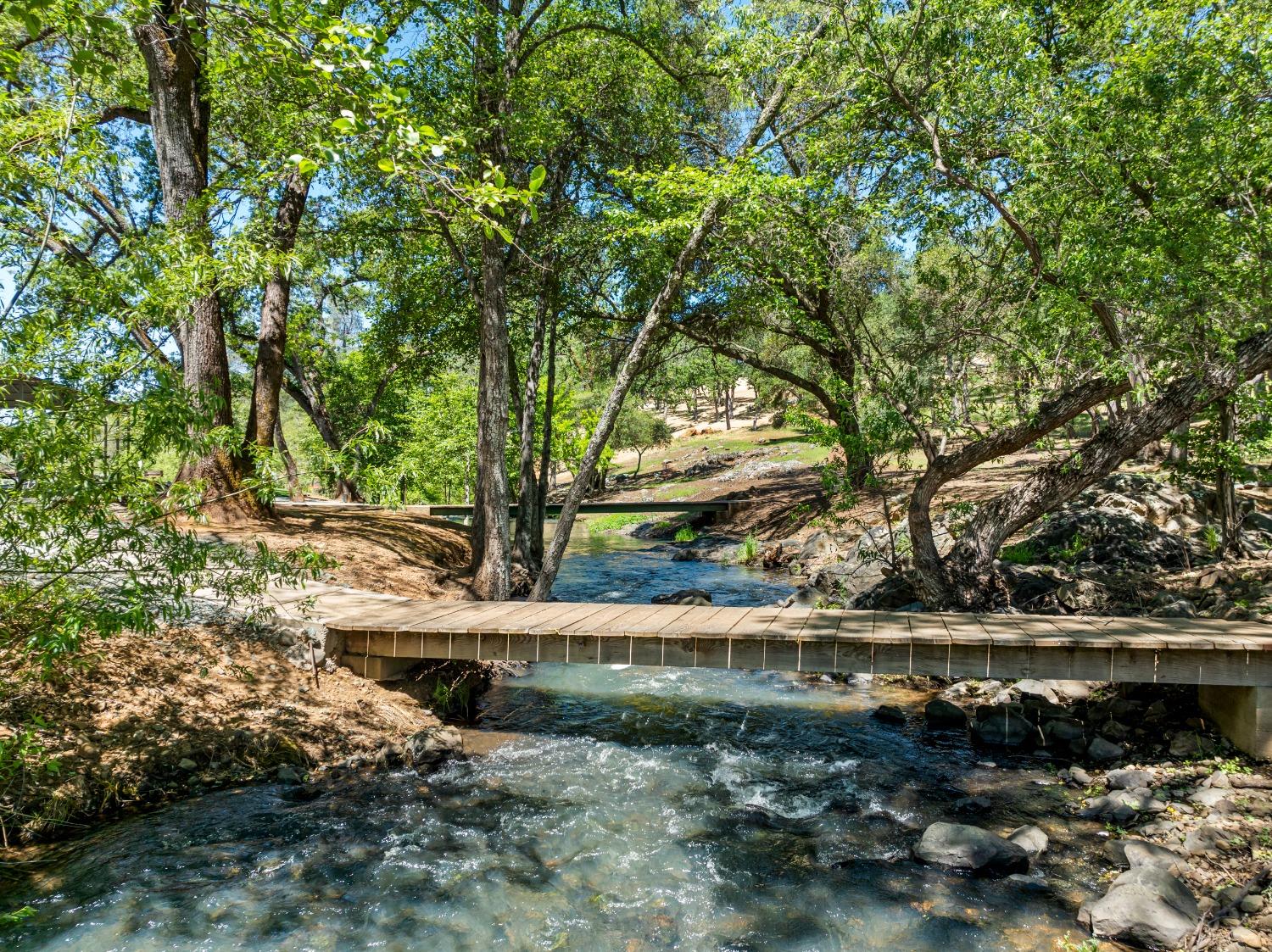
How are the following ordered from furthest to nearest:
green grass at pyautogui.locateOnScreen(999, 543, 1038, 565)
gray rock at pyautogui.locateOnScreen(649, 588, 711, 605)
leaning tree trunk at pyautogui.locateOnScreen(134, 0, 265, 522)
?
1. gray rock at pyautogui.locateOnScreen(649, 588, 711, 605)
2. green grass at pyautogui.locateOnScreen(999, 543, 1038, 565)
3. leaning tree trunk at pyautogui.locateOnScreen(134, 0, 265, 522)

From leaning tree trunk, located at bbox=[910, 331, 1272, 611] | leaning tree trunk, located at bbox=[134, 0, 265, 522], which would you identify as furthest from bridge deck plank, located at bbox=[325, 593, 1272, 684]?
leaning tree trunk, located at bbox=[134, 0, 265, 522]

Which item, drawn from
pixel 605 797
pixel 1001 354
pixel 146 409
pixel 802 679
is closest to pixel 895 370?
pixel 1001 354

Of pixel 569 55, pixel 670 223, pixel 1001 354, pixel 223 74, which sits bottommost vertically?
pixel 1001 354

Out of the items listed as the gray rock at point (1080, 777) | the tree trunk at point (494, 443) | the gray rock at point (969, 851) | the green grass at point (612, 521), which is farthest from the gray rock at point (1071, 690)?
the green grass at point (612, 521)

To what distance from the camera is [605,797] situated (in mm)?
5875

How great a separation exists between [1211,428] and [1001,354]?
9.90 feet

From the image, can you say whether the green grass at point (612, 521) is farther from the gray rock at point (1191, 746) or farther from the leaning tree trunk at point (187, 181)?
the gray rock at point (1191, 746)

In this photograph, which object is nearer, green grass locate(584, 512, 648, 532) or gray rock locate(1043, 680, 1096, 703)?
gray rock locate(1043, 680, 1096, 703)

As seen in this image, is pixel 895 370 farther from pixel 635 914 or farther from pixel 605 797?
pixel 635 914

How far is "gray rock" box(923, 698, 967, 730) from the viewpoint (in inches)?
288

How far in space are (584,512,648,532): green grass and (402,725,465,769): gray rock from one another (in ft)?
72.7

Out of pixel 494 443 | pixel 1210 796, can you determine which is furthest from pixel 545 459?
pixel 1210 796

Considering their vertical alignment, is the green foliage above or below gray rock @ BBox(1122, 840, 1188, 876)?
above

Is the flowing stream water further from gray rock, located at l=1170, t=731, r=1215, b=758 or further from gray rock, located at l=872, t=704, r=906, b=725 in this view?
gray rock, located at l=1170, t=731, r=1215, b=758
